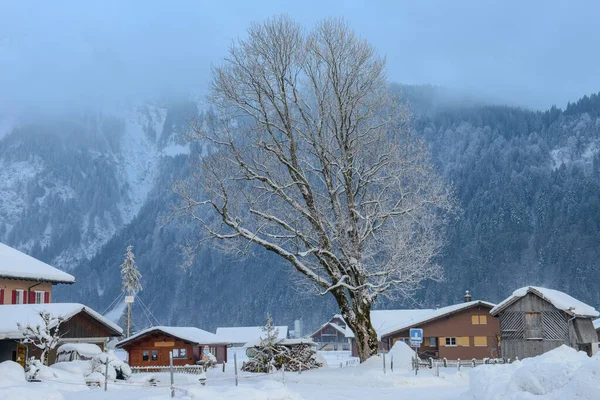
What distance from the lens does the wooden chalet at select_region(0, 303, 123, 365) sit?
35537mm

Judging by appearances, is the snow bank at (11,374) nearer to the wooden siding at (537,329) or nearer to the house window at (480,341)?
the wooden siding at (537,329)

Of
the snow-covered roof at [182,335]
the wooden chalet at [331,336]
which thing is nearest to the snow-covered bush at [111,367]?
the snow-covered roof at [182,335]

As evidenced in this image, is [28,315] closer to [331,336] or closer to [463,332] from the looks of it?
[463,332]

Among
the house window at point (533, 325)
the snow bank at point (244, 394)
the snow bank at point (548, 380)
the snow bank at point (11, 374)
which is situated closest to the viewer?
the snow bank at point (548, 380)

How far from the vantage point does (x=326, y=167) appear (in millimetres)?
29969

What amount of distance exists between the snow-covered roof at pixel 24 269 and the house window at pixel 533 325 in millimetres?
36193

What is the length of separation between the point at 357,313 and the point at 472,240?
401 ft

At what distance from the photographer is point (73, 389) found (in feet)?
78.3

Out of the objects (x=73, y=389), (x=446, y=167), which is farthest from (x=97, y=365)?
(x=446, y=167)

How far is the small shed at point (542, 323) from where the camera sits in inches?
1885

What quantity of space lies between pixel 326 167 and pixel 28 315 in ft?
65.8

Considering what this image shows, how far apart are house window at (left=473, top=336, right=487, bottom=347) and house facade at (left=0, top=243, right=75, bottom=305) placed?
37574 millimetres

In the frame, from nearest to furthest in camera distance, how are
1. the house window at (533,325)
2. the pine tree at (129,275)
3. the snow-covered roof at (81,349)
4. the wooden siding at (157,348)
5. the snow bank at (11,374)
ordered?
the snow bank at (11,374) → the snow-covered roof at (81,349) → the house window at (533,325) → the wooden siding at (157,348) → the pine tree at (129,275)

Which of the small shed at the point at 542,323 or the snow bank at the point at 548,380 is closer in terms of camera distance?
the snow bank at the point at 548,380
